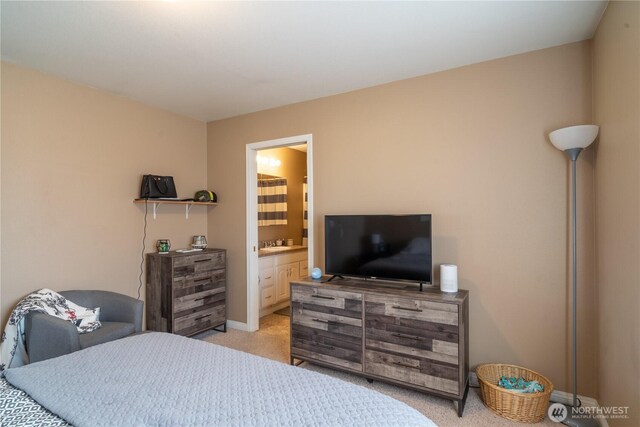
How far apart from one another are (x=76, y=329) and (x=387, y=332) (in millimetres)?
2229

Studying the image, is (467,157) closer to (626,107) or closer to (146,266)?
(626,107)

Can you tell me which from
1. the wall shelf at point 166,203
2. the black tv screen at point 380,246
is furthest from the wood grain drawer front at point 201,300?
the black tv screen at point 380,246

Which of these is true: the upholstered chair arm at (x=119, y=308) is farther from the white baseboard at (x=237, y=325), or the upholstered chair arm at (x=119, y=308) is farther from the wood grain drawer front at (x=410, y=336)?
the wood grain drawer front at (x=410, y=336)

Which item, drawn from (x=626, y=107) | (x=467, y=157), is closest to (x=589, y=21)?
(x=626, y=107)

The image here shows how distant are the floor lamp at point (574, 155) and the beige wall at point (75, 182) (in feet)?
12.4

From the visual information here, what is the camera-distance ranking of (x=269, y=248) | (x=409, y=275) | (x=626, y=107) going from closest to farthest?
1. (x=626, y=107)
2. (x=409, y=275)
3. (x=269, y=248)

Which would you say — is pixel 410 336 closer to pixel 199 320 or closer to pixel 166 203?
pixel 199 320

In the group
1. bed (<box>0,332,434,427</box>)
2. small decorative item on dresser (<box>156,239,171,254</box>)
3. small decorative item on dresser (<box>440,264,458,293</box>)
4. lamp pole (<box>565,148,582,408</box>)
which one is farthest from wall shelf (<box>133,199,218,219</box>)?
lamp pole (<box>565,148,582,408</box>)

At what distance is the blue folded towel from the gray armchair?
9.69ft

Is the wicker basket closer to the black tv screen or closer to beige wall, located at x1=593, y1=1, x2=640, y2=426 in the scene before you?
A: beige wall, located at x1=593, y1=1, x2=640, y2=426

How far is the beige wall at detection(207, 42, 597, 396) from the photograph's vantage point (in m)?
2.33

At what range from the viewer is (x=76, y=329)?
220 centimetres

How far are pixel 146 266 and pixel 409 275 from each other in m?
2.82

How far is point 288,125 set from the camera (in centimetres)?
359
